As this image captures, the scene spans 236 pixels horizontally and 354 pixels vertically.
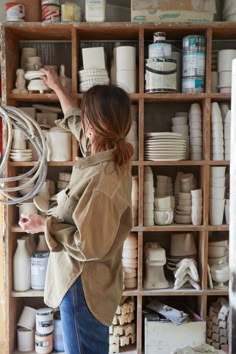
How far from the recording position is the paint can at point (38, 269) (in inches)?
92.7

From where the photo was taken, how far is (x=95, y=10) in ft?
7.48

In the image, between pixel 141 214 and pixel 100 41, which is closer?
pixel 141 214

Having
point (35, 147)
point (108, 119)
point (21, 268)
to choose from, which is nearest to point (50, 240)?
point (108, 119)

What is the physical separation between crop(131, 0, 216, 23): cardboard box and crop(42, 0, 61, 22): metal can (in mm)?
404

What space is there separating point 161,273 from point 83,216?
3.93 ft

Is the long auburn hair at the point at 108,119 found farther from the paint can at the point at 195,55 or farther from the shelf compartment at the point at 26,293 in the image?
the shelf compartment at the point at 26,293

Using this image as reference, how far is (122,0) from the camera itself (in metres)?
2.58

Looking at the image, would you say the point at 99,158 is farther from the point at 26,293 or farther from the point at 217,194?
the point at 26,293

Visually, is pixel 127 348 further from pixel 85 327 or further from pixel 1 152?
A: pixel 1 152

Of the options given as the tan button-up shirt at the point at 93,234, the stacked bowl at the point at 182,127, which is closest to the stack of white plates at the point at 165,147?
the stacked bowl at the point at 182,127

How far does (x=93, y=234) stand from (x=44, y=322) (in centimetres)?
126

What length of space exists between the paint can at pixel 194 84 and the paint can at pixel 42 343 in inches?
61.3

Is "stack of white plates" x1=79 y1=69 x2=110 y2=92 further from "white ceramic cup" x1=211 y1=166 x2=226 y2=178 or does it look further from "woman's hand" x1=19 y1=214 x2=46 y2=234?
"woman's hand" x1=19 y1=214 x2=46 y2=234

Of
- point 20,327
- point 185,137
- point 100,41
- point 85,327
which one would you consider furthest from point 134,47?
point 20,327
